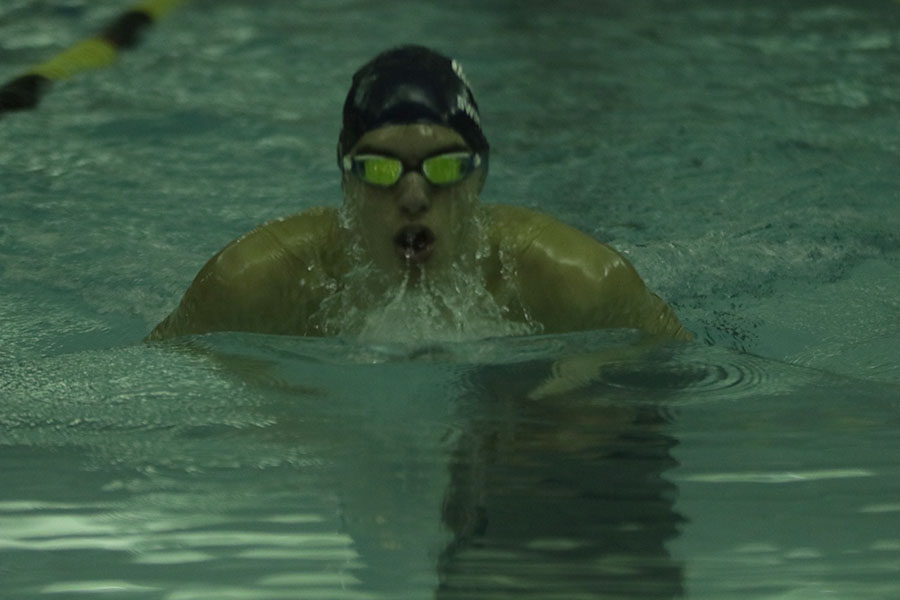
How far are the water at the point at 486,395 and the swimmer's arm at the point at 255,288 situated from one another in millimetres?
58

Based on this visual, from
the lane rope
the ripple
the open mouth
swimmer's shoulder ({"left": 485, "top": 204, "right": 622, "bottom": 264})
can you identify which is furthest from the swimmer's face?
the lane rope

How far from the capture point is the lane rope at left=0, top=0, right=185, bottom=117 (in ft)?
18.8

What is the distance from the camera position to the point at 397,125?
2.77 m

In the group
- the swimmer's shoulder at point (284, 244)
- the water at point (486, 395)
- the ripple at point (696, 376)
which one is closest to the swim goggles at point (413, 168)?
the swimmer's shoulder at point (284, 244)

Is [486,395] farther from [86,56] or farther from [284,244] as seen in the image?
[86,56]

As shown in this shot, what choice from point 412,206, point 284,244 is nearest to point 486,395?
point 412,206

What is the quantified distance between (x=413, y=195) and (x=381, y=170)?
10 cm

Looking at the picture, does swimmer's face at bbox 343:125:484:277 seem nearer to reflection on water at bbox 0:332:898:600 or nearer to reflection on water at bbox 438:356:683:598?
reflection on water at bbox 0:332:898:600

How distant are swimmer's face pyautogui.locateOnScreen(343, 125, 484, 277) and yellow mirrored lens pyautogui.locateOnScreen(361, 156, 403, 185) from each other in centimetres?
1

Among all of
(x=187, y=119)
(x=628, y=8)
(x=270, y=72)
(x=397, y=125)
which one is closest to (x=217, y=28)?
(x=270, y=72)

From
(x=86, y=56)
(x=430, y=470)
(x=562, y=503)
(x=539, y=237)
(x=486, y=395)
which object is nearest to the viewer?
(x=562, y=503)

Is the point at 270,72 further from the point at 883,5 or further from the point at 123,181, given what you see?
the point at 883,5

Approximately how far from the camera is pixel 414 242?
2744mm

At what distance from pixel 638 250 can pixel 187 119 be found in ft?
7.64
